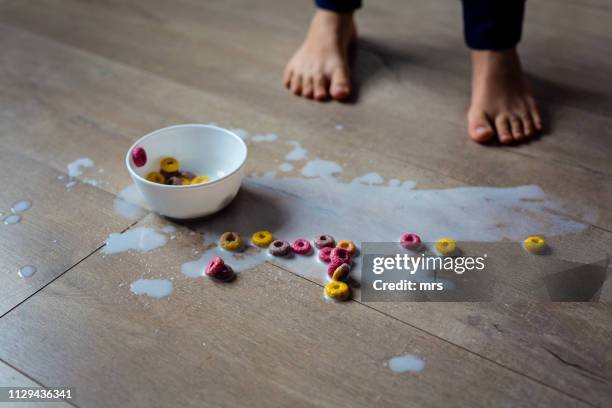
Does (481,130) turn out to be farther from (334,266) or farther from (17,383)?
(17,383)

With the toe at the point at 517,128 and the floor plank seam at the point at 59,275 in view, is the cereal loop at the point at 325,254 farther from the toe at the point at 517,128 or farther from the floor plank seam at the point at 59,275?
the toe at the point at 517,128

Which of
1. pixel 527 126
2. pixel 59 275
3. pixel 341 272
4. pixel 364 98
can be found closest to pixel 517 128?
pixel 527 126

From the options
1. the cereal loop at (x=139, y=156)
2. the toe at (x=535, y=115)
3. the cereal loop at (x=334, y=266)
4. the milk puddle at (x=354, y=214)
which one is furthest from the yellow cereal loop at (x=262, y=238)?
the toe at (x=535, y=115)

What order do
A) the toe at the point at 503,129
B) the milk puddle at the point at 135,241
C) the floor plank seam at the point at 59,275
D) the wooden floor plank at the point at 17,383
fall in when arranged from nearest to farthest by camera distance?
the wooden floor plank at the point at 17,383
the floor plank seam at the point at 59,275
the milk puddle at the point at 135,241
the toe at the point at 503,129

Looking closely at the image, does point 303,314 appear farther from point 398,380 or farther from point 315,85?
point 315,85

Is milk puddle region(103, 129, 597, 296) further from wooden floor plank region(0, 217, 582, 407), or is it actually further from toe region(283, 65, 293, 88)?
toe region(283, 65, 293, 88)

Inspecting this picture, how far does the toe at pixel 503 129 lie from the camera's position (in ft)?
4.31

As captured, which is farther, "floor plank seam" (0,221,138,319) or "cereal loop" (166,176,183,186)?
"cereal loop" (166,176,183,186)

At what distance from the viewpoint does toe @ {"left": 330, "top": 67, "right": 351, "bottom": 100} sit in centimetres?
145

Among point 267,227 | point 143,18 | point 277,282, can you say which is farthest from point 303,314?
point 143,18

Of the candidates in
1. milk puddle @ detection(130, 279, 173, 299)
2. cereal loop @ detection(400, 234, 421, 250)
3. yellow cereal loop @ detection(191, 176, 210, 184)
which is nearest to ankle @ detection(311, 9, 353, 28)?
yellow cereal loop @ detection(191, 176, 210, 184)

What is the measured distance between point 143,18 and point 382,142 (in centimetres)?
80

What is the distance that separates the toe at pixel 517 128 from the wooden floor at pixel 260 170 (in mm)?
28

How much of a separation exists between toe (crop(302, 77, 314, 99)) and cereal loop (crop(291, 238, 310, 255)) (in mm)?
471
